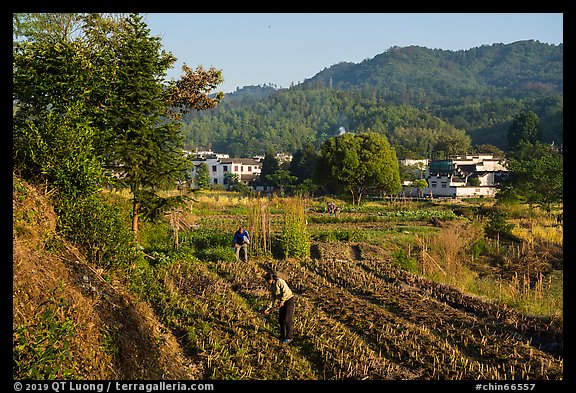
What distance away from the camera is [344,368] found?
24.2 feet

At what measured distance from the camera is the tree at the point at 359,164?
120ft

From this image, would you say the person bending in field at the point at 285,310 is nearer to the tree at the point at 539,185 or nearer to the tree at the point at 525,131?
the tree at the point at 539,185

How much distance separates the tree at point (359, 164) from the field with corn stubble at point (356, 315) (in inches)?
708

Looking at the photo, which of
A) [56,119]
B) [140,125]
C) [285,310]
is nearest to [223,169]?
[140,125]

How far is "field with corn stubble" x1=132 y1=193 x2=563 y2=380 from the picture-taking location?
7.53 meters

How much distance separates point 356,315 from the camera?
33.3 ft

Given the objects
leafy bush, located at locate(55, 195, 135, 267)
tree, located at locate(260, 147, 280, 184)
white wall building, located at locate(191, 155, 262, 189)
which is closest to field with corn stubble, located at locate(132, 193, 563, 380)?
leafy bush, located at locate(55, 195, 135, 267)

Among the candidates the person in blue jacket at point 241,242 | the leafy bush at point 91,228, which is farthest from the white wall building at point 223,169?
the leafy bush at point 91,228

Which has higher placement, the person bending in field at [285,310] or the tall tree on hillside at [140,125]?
the tall tree on hillside at [140,125]

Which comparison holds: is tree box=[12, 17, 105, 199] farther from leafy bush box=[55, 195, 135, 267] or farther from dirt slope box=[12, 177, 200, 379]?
dirt slope box=[12, 177, 200, 379]

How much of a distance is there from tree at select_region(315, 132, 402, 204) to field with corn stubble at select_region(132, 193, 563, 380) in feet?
59.0

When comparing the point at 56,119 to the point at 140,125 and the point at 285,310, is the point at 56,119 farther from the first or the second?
the point at 285,310

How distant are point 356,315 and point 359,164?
27.3 m
